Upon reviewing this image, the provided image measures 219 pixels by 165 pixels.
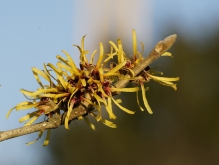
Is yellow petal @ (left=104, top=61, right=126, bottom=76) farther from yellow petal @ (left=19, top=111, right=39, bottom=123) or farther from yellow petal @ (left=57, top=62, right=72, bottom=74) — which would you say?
yellow petal @ (left=19, top=111, right=39, bottom=123)

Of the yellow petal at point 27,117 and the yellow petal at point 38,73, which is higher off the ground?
the yellow petal at point 38,73

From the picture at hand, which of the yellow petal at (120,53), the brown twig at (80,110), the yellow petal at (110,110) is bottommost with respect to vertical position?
the yellow petal at (110,110)

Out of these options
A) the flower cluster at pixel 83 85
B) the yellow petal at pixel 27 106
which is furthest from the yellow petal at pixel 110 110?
the yellow petal at pixel 27 106

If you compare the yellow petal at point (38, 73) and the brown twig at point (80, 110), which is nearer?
the brown twig at point (80, 110)

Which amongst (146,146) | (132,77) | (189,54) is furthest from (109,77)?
(189,54)

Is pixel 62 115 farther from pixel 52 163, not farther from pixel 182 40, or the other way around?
pixel 182 40

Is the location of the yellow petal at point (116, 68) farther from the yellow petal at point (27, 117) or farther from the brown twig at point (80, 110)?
the yellow petal at point (27, 117)
